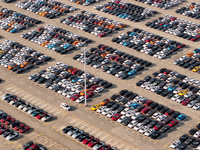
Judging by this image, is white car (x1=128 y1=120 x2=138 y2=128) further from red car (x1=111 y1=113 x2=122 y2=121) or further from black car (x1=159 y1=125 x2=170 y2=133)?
black car (x1=159 y1=125 x2=170 y2=133)

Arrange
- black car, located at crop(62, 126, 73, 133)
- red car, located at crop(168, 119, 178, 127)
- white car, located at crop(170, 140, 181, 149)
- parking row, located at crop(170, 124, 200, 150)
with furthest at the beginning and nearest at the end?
red car, located at crop(168, 119, 178, 127) → black car, located at crop(62, 126, 73, 133) → parking row, located at crop(170, 124, 200, 150) → white car, located at crop(170, 140, 181, 149)

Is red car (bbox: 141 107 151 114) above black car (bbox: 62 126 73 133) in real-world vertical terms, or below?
above

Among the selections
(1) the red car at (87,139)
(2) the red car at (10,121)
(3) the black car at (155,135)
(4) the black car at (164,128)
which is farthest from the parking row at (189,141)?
(2) the red car at (10,121)

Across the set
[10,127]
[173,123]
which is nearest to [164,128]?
[173,123]

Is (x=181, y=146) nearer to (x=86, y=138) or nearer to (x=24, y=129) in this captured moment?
(x=86, y=138)

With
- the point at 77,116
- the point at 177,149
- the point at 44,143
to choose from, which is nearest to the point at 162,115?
the point at 177,149

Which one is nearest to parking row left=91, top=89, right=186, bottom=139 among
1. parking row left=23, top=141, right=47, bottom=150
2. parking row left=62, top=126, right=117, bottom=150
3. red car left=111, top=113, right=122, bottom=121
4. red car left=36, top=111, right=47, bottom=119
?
red car left=111, top=113, right=122, bottom=121

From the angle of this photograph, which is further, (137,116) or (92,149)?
(137,116)

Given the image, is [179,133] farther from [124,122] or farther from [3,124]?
[3,124]
